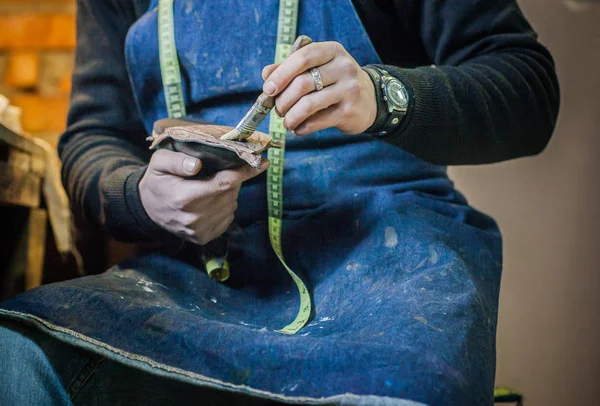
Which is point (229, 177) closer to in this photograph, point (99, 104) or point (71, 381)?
point (71, 381)

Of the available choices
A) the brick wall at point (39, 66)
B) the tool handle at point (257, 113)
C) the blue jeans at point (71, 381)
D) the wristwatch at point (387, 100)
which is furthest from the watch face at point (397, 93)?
the brick wall at point (39, 66)

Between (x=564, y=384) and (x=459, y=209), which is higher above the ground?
(x=459, y=209)

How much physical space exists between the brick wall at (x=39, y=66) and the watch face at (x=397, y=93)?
1.41m

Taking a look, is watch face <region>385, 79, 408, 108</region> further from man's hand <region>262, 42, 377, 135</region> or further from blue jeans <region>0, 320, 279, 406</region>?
blue jeans <region>0, 320, 279, 406</region>

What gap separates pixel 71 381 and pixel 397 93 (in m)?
0.42

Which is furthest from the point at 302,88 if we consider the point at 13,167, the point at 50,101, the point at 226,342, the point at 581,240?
the point at 50,101

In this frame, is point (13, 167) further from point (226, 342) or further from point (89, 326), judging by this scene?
point (226, 342)

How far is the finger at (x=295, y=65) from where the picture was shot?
19.7 inches

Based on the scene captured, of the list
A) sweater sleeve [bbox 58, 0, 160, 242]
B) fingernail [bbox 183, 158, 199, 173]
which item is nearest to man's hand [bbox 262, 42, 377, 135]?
fingernail [bbox 183, 158, 199, 173]

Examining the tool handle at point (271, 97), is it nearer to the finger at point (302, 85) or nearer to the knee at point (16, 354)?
the finger at point (302, 85)

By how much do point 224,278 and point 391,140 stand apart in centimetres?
27

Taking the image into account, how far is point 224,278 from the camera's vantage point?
706 mm

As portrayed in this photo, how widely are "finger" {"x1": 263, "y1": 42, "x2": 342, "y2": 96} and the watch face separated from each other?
9 cm

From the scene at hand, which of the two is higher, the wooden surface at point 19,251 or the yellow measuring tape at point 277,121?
the yellow measuring tape at point 277,121
